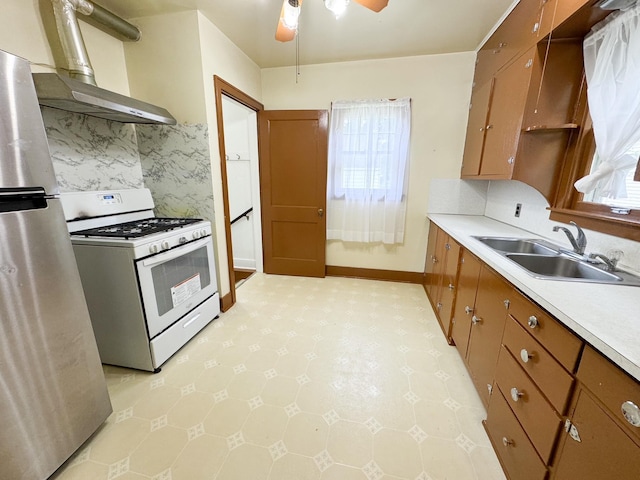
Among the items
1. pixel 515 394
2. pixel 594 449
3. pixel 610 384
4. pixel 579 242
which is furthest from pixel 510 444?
pixel 579 242

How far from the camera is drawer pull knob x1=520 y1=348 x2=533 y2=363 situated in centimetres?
101

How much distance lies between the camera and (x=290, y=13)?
1504mm

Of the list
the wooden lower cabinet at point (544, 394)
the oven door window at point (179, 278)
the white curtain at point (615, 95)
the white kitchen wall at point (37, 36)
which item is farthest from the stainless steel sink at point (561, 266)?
the white kitchen wall at point (37, 36)

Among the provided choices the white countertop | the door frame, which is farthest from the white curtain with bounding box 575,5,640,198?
the door frame

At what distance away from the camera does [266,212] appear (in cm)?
329

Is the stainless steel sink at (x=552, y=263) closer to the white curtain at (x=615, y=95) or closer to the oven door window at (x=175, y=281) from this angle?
the white curtain at (x=615, y=95)

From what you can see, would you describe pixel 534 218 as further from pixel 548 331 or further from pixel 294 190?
pixel 294 190

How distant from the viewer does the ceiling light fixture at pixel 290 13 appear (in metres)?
1.45

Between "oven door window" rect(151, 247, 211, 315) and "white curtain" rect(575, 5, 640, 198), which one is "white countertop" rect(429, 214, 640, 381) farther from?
"oven door window" rect(151, 247, 211, 315)

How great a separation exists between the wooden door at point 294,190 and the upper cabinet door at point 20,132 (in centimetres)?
224

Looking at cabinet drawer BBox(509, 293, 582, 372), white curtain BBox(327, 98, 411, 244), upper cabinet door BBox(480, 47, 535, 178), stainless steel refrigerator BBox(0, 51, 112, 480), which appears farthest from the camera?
white curtain BBox(327, 98, 411, 244)

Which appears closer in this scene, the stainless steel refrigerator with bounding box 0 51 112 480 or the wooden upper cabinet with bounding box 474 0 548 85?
the stainless steel refrigerator with bounding box 0 51 112 480

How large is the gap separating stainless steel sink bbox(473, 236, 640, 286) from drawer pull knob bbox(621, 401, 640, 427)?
580mm

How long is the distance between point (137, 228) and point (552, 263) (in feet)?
9.09
